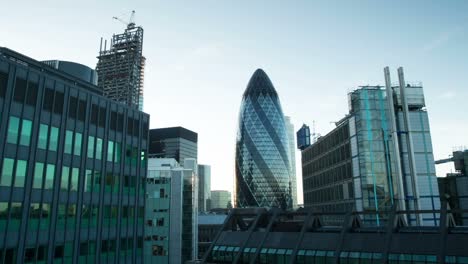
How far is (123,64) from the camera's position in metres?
180

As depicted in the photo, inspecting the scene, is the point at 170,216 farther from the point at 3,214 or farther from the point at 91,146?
the point at 3,214

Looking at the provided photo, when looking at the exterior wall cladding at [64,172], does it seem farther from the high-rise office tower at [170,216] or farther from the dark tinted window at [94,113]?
the high-rise office tower at [170,216]

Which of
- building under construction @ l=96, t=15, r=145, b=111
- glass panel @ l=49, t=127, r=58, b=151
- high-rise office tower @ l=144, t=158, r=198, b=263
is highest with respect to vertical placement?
building under construction @ l=96, t=15, r=145, b=111

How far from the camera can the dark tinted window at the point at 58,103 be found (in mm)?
46344

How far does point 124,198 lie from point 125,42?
141230mm

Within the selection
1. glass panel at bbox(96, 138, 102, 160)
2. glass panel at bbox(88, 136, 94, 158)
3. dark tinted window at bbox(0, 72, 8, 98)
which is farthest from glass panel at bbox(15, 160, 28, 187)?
glass panel at bbox(96, 138, 102, 160)

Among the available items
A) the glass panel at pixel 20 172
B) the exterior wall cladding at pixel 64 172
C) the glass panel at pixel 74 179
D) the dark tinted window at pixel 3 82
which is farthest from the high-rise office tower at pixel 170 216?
the dark tinted window at pixel 3 82

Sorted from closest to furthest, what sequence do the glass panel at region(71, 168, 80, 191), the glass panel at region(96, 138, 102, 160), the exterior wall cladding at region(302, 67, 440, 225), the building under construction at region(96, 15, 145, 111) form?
1. the glass panel at region(71, 168, 80, 191)
2. the glass panel at region(96, 138, 102, 160)
3. the exterior wall cladding at region(302, 67, 440, 225)
4. the building under construction at region(96, 15, 145, 111)

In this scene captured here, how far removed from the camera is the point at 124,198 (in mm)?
57562

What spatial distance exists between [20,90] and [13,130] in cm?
486

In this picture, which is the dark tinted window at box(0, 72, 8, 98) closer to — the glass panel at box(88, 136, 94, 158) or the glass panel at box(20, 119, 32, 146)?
the glass panel at box(20, 119, 32, 146)

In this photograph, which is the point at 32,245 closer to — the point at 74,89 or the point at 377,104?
the point at 74,89

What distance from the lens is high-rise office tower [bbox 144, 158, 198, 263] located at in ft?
270

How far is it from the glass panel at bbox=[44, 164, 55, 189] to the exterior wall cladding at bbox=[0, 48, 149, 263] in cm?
12
